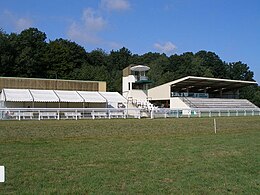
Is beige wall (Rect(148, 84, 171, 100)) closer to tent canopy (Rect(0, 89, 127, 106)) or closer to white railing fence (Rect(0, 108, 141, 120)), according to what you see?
tent canopy (Rect(0, 89, 127, 106))

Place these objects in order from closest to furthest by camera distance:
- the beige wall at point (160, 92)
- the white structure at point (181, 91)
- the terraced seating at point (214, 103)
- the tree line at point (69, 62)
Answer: the white structure at point (181, 91) < the terraced seating at point (214, 103) < the beige wall at point (160, 92) < the tree line at point (69, 62)

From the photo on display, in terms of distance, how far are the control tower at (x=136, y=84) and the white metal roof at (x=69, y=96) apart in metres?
9.33

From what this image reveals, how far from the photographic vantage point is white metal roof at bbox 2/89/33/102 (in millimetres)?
36906

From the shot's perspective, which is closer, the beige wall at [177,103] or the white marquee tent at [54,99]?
the white marquee tent at [54,99]

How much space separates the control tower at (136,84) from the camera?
5012cm

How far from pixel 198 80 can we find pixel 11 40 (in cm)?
3853

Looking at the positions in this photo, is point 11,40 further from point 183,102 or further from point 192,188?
point 192,188

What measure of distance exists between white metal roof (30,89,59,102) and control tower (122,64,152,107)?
1241 centimetres

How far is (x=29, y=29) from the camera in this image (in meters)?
73.3

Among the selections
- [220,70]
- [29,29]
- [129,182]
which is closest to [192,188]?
[129,182]

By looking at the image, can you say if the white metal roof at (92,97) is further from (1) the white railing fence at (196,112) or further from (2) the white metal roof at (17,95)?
(1) the white railing fence at (196,112)

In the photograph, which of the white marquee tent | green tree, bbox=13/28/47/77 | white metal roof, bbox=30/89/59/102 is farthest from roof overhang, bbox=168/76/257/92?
green tree, bbox=13/28/47/77

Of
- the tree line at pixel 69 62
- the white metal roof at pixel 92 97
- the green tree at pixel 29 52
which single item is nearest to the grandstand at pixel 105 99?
the white metal roof at pixel 92 97

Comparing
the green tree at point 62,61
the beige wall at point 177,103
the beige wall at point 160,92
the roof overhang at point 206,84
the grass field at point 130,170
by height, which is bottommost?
the grass field at point 130,170
